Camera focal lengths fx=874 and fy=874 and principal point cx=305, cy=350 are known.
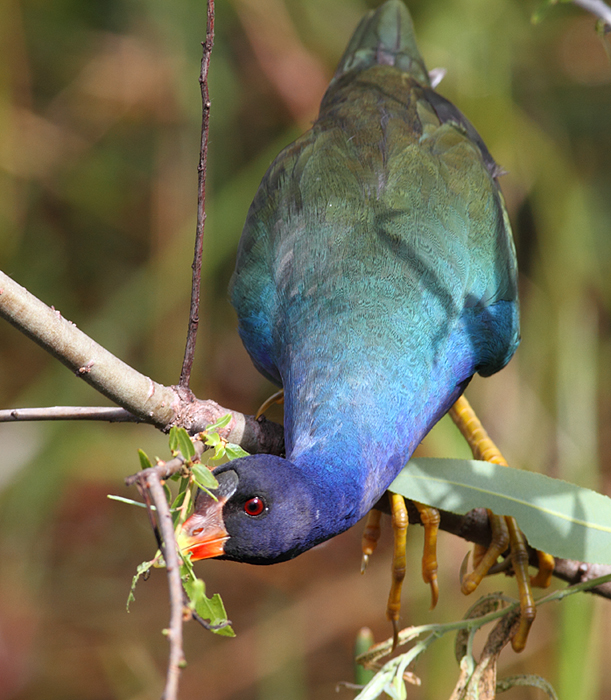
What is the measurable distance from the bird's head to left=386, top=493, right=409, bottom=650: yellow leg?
0.65 metres

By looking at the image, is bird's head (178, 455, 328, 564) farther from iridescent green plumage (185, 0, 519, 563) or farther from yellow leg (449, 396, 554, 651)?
yellow leg (449, 396, 554, 651)

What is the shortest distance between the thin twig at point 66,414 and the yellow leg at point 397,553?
808 millimetres

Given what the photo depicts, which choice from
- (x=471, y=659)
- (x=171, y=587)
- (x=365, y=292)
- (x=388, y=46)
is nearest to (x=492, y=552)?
(x=471, y=659)

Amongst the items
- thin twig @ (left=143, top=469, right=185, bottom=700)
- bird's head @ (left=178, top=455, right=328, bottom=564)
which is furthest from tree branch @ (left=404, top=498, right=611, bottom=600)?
thin twig @ (left=143, top=469, right=185, bottom=700)

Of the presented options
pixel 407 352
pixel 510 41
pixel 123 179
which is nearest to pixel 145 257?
pixel 123 179

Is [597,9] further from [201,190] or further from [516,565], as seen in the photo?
[516,565]

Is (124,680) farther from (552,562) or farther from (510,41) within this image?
(510,41)

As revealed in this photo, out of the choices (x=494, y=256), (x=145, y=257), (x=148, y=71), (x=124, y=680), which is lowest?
(x=124, y=680)

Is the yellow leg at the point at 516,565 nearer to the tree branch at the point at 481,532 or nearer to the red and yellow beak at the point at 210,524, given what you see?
the tree branch at the point at 481,532

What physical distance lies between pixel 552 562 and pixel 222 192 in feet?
6.75

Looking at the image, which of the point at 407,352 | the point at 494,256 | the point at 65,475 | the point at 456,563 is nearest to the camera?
the point at 407,352

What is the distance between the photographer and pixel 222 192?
3.49 metres

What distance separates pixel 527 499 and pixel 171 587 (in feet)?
3.62

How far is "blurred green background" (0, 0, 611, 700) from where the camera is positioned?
3.39 metres
